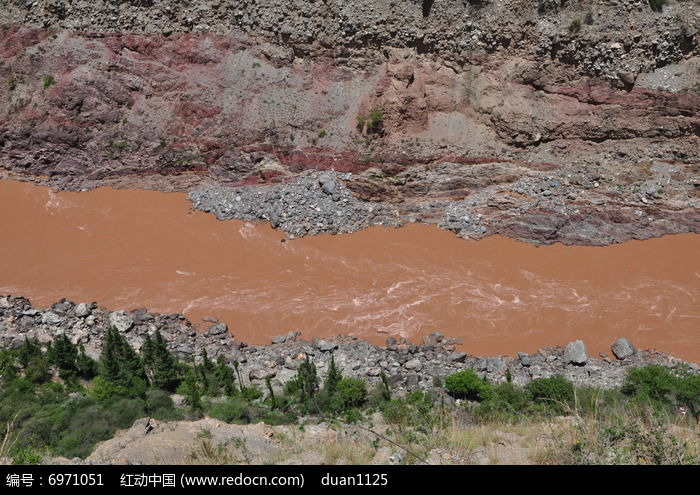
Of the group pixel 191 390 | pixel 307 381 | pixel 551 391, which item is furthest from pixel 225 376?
pixel 551 391

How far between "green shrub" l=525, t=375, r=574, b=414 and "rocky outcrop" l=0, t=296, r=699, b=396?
1.09 metres

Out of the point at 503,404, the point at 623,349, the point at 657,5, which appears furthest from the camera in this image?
the point at 657,5

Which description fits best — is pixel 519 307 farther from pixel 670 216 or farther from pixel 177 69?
pixel 177 69

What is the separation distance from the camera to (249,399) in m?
13.4

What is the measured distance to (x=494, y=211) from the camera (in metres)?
21.1

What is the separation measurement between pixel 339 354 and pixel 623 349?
8.44 m

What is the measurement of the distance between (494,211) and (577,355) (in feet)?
24.5

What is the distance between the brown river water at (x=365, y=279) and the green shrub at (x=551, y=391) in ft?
9.16

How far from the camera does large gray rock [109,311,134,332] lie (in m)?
16.8

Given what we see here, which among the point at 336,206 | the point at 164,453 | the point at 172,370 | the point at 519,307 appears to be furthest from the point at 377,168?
the point at 164,453

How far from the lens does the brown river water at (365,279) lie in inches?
671

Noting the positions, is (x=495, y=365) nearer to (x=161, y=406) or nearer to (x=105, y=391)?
(x=161, y=406)

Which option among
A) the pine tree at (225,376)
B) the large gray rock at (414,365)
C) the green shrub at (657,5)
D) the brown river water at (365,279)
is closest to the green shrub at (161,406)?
the pine tree at (225,376)

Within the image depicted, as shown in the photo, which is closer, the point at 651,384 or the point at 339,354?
the point at 651,384
